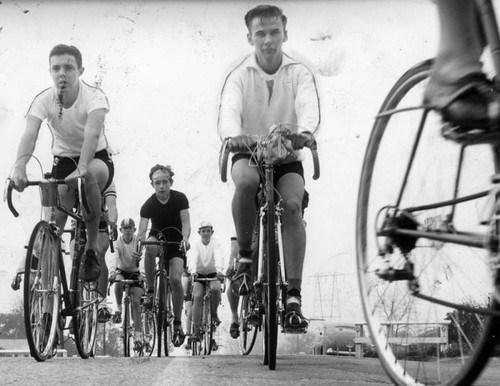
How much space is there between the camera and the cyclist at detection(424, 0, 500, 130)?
5.21 feet

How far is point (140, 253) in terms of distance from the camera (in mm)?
A: 7301

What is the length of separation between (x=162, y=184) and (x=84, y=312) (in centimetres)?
171

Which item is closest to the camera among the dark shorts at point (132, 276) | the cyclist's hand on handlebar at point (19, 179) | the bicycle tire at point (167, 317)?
the cyclist's hand on handlebar at point (19, 179)

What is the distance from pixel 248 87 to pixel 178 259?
2.97 metres

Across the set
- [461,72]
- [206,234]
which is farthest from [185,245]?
[461,72]

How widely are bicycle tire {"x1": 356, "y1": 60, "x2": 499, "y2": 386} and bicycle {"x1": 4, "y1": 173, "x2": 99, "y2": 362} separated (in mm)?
2580

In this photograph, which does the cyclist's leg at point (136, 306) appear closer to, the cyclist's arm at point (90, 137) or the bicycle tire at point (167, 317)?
the bicycle tire at point (167, 317)

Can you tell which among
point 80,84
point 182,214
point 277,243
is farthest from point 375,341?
point 182,214

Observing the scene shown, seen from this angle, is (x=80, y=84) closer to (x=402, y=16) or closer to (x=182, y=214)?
(x=182, y=214)

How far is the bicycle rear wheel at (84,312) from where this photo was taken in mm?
5133

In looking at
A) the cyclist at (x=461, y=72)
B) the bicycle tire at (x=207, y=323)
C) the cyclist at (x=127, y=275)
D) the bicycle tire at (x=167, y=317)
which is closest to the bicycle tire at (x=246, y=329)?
the bicycle tire at (x=167, y=317)

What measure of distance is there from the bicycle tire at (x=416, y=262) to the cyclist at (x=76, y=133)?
10.5 feet

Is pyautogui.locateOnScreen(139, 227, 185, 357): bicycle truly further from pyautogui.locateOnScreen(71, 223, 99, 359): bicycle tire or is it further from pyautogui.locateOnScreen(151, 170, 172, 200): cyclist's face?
pyautogui.locateOnScreen(71, 223, 99, 359): bicycle tire

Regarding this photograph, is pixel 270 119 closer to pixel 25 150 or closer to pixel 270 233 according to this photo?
pixel 270 233
